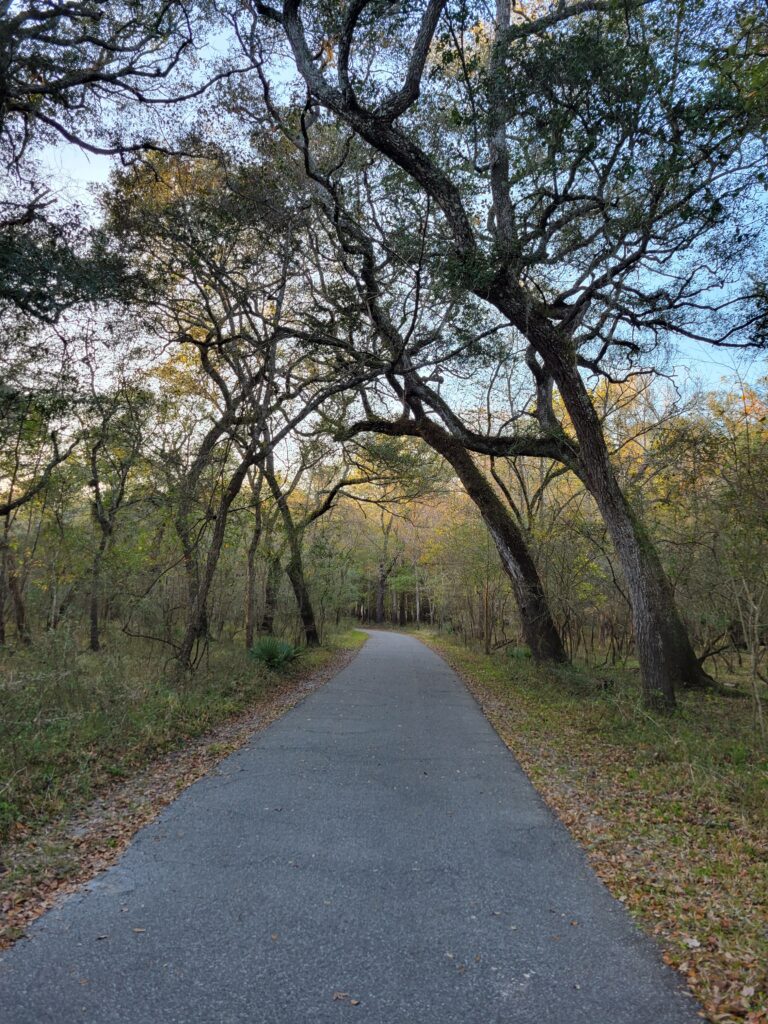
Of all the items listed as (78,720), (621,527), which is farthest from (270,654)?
(621,527)

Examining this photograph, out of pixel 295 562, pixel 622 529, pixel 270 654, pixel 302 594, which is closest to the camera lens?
pixel 622 529

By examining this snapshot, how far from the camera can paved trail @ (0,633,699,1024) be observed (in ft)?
8.46

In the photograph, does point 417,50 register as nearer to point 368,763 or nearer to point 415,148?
point 415,148

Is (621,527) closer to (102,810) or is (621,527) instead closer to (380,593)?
(102,810)

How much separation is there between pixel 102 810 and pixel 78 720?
81.5 inches

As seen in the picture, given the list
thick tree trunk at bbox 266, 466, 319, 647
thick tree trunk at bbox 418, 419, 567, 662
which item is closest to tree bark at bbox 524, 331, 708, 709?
thick tree trunk at bbox 418, 419, 567, 662

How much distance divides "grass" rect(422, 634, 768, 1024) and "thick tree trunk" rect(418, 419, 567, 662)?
3067mm

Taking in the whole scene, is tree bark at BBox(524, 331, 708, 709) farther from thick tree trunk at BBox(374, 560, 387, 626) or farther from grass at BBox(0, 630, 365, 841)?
thick tree trunk at BBox(374, 560, 387, 626)

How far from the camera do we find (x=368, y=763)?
6500 mm

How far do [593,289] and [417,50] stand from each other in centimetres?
389

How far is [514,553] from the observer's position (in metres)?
13.5

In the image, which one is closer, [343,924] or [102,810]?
[343,924]

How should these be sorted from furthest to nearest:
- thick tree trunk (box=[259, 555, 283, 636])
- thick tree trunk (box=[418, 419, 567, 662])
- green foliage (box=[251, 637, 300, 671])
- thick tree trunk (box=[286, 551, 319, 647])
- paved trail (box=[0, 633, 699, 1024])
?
1. thick tree trunk (box=[286, 551, 319, 647])
2. thick tree trunk (box=[259, 555, 283, 636])
3. thick tree trunk (box=[418, 419, 567, 662])
4. green foliage (box=[251, 637, 300, 671])
5. paved trail (box=[0, 633, 699, 1024])

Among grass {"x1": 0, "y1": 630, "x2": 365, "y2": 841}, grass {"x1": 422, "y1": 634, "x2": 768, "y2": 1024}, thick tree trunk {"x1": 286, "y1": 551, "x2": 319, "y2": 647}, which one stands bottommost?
grass {"x1": 422, "y1": 634, "x2": 768, "y2": 1024}
